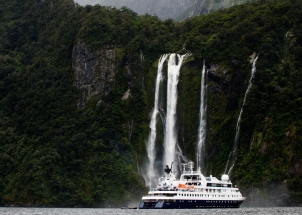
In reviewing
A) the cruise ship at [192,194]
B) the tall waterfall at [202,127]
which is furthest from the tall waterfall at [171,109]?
the cruise ship at [192,194]

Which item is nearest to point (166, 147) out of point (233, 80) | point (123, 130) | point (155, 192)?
point (123, 130)

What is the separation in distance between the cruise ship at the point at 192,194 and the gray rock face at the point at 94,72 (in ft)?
115

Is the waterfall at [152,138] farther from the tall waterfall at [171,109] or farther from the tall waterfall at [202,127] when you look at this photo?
the tall waterfall at [202,127]

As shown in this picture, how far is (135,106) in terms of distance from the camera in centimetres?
11512

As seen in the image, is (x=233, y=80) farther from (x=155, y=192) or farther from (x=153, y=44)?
(x=155, y=192)

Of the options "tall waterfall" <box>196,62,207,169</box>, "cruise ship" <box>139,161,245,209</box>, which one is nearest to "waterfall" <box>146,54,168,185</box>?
"tall waterfall" <box>196,62,207,169</box>

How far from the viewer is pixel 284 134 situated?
97250mm

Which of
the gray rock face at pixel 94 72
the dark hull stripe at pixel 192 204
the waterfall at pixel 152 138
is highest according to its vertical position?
the gray rock face at pixel 94 72

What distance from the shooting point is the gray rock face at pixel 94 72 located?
117938mm

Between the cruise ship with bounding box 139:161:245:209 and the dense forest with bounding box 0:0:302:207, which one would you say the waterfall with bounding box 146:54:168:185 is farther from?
the cruise ship with bounding box 139:161:245:209

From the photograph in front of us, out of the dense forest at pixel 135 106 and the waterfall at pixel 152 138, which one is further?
the waterfall at pixel 152 138

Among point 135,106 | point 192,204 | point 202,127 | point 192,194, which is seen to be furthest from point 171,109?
point 192,204

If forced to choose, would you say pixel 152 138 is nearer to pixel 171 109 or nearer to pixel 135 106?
pixel 171 109

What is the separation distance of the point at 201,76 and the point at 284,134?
72.2 feet
